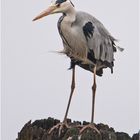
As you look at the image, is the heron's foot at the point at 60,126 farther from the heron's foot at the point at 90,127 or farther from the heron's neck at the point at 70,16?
the heron's neck at the point at 70,16

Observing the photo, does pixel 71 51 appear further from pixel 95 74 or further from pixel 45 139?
pixel 45 139

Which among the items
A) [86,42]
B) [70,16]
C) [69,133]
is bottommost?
[69,133]

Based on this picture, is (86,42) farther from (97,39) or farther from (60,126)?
(60,126)

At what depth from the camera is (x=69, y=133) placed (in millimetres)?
3090

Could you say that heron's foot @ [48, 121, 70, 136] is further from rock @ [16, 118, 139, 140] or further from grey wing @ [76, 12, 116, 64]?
grey wing @ [76, 12, 116, 64]

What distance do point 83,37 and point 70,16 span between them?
0.16 meters

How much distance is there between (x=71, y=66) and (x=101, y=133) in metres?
0.56

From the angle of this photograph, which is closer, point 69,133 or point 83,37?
point 69,133

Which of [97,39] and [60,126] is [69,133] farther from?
[97,39]

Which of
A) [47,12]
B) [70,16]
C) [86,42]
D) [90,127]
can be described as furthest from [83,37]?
[90,127]

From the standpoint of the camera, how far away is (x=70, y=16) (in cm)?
325

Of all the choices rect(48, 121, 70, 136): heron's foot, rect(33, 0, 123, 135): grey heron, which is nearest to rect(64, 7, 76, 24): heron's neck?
rect(33, 0, 123, 135): grey heron

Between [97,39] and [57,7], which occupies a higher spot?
[57,7]

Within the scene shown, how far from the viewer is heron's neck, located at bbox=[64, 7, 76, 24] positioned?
3242 millimetres
